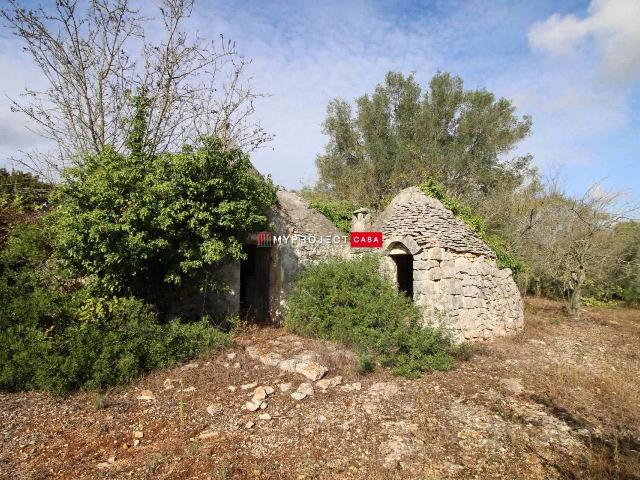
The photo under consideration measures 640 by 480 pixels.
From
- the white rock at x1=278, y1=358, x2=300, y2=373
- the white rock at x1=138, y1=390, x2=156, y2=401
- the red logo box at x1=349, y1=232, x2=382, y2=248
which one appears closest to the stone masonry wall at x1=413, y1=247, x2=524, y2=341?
the red logo box at x1=349, y1=232, x2=382, y2=248

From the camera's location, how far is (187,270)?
6848 mm

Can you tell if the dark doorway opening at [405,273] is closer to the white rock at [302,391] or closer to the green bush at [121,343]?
the green bush at [121,343]

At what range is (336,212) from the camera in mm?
10789

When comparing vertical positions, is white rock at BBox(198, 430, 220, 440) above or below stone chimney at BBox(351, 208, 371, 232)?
below

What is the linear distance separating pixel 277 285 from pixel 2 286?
5208mm

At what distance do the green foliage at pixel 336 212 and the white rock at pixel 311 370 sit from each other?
511 centimetres

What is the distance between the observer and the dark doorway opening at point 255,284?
9688 millimetres

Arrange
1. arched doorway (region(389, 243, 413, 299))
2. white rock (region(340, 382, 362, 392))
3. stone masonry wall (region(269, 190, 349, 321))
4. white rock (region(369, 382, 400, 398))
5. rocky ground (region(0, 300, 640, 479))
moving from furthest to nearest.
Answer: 1. arched doorway (region(389, 243, 413, 299))
2. stone masonry wall (region(269, 190, 349, 321))
3. white rock (region(340, 382, 362, 392))
4. white rock (region(369, 382, 400, 398))
5. rocky ground (region(0, 300, 640, 479))

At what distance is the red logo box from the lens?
974cm

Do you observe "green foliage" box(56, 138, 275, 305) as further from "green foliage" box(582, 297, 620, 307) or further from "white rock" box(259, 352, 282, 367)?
"green foliage" box(582, 297, 620, 307)

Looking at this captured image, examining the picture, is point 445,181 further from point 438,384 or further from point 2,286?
point 2,286

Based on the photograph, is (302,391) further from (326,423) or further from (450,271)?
(450,271)

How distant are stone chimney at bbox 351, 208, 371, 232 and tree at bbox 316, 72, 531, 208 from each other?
769cm

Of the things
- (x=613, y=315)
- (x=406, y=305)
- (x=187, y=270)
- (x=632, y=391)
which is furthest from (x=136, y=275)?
(x=613, y=315)
